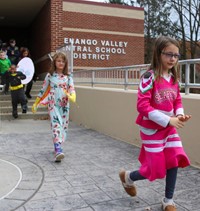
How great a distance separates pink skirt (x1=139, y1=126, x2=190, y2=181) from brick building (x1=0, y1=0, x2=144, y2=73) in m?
12.8

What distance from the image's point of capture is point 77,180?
4.37 meters

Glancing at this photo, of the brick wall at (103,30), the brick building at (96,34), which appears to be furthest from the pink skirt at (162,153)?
the brick wall at (103,30)

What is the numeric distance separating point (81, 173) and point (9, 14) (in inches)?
582

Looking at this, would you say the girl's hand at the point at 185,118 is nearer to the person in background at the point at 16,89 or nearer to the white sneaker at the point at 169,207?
the white sneaker at the point at 169,207

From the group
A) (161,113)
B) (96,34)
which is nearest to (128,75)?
(161,113)

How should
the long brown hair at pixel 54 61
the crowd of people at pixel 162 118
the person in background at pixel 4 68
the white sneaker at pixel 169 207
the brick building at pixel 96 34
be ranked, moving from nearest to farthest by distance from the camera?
the crowd of people at pixel 162 118 < the white sneaker at pixel 169 207 < the long brown hair at pixel 54 61 < the person in background at pixel 4 68 < the brick building at pixel 96 34

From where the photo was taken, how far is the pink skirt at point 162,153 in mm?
3125

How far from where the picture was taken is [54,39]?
13.4 meters

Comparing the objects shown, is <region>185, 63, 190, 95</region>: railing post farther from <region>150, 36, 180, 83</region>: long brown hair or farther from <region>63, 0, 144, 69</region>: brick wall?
<region>63, 0, 144, 69</region>: brick wall

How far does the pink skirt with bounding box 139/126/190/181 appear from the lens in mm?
3125

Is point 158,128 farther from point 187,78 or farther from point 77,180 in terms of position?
point 187,78

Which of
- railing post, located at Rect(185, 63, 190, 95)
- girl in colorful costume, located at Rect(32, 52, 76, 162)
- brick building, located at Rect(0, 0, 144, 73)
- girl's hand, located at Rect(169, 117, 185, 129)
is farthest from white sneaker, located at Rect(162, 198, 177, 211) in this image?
brick building, located at Rect(0, 0, 144, 73)

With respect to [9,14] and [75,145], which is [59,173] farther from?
[9,14]

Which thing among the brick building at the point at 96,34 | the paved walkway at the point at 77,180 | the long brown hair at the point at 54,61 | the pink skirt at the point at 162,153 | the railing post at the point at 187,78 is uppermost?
the brick building at the point at 96,34
